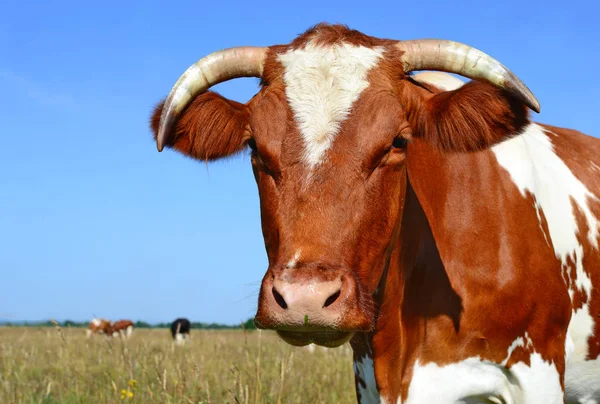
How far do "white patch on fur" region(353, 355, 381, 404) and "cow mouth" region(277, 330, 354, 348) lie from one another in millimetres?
1604

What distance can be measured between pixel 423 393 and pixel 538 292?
3.50 ft

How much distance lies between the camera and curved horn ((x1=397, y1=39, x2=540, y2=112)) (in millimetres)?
4121

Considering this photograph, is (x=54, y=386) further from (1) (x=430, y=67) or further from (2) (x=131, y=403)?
(1) (x=430, y=67)

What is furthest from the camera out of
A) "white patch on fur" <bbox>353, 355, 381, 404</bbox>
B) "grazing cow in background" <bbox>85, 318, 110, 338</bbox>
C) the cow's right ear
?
"grazing cow in background" <bbox>85, 318, 110, 338</bbox>

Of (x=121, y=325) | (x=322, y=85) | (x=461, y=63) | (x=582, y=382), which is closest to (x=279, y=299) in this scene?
(x=322, y=85)

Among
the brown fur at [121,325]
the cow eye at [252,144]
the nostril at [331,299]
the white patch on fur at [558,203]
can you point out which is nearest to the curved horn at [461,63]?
the white patch on fur at [558,203]

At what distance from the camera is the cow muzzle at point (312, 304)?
311cm

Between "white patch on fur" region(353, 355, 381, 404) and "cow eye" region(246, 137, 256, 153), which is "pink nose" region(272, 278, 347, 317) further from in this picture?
"white patch on fur" region(353, 355, 381, 404)

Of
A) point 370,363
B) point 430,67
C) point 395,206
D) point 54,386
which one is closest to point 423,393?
point 370,363

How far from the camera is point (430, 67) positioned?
14.5 ft

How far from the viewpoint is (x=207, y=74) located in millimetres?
4516

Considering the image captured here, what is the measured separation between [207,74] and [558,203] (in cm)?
301

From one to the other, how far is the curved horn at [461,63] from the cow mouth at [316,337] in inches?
71.0

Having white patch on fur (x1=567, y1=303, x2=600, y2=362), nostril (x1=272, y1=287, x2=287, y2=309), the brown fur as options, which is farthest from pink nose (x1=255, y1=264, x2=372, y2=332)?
the brown fur
